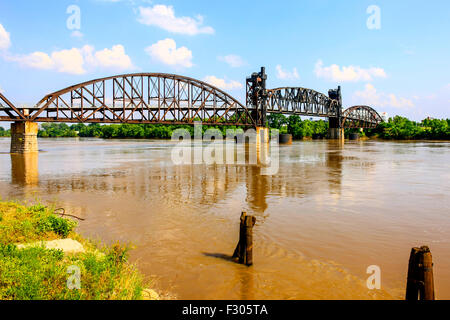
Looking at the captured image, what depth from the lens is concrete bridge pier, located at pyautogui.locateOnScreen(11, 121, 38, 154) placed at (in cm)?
6056

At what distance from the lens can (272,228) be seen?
493 inches

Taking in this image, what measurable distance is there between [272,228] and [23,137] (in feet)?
207

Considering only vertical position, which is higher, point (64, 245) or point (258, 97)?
point (258, 97)

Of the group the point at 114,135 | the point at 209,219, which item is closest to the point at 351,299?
the point at 209,219

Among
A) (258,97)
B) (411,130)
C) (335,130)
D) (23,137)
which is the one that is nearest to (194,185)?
(23,137)

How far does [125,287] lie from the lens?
6.59m

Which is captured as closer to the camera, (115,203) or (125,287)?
(125,287)

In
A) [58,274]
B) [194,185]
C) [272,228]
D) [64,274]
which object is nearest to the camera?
[58,274]

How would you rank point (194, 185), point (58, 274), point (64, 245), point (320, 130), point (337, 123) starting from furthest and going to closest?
point (320, 130)
point (337, 123)
point (194, 185)
point (64, 245)
point (58, 274)

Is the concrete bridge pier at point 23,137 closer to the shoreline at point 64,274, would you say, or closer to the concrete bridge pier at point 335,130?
the shoreline at point 64,274

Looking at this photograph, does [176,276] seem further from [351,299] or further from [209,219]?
[209,219]

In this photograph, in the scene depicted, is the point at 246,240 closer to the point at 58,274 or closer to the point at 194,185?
the point at 58,274

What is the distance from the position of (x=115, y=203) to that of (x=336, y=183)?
49.3 ft
